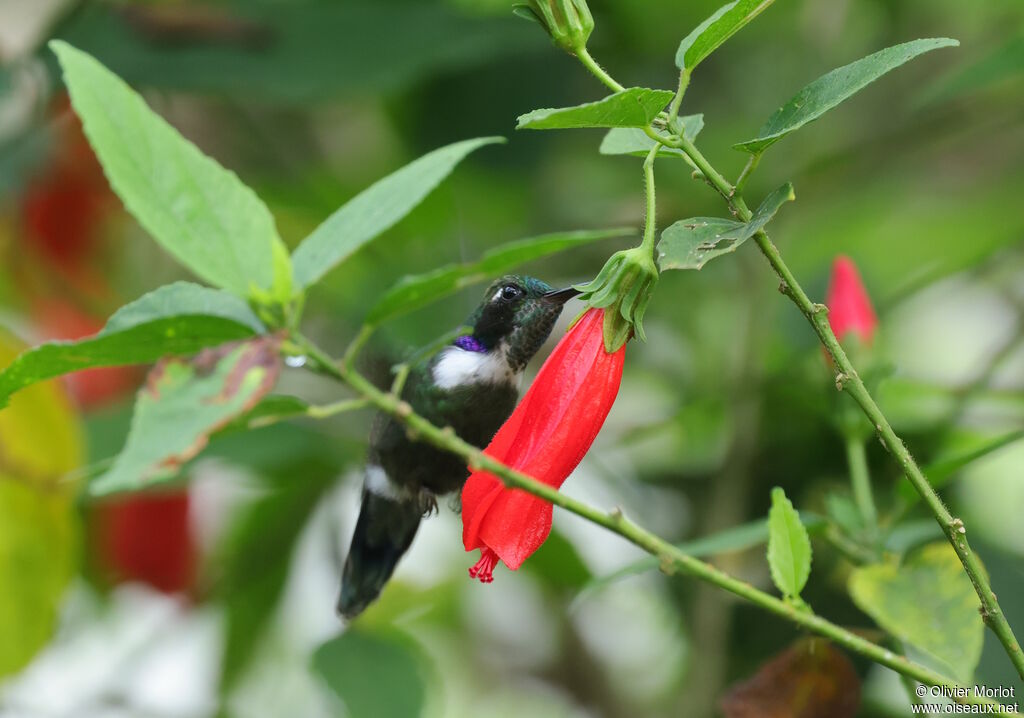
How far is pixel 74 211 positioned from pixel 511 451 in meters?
1.30

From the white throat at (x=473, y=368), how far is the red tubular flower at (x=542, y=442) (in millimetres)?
57

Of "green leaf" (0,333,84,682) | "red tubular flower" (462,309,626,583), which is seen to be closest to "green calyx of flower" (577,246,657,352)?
"red tubular flower" (462,309,626,583)

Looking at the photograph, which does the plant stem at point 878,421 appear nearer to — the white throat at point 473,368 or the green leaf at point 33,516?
the white throat at point 473,368

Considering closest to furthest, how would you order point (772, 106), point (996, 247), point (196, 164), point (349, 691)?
point (196, 164) → point (349, 691) → point (996, 247) → point (772, 106)

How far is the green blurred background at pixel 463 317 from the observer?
1.22m

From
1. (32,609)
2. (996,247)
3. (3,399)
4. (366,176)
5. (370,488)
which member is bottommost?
(32,609)

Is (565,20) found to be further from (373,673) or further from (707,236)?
(373,673)

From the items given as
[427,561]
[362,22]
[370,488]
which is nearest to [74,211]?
[362,22]

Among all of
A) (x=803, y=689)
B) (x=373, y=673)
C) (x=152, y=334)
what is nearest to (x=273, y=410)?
(x=152, y=334)

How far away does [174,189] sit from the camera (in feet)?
1.55

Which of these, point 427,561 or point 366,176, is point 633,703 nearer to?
A: point 427,561

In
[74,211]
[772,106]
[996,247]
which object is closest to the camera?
[996,247]

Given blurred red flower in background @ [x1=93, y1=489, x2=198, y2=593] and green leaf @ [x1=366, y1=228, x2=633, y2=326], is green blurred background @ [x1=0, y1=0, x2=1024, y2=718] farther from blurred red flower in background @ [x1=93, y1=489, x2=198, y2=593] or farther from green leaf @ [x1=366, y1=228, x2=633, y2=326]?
green leaf @ [x1=366, y1=228, x2=633, y2=326]

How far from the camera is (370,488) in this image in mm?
708
